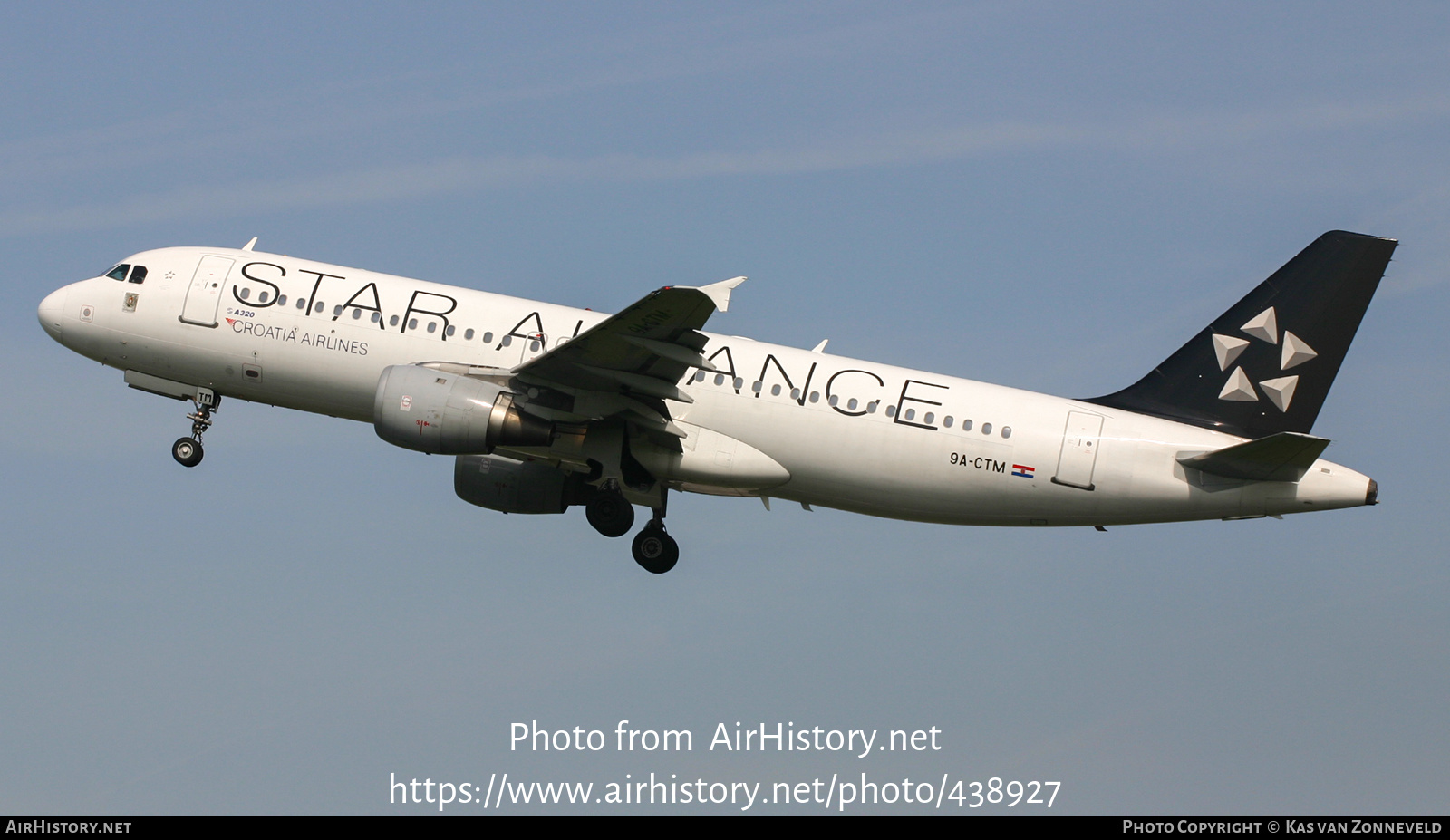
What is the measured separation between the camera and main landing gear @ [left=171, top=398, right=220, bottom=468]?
3381 centimetres

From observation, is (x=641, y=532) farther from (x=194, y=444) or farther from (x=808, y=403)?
(x=194, y=444)

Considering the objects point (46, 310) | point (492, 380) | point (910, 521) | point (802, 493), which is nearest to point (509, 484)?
point (492, 380)

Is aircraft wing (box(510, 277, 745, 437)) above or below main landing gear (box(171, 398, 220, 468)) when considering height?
above

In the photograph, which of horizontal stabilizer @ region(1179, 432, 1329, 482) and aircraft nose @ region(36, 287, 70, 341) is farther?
aircraft nose @ region(36, 287, 70, 341)

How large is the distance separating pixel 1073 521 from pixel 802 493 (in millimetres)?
5687

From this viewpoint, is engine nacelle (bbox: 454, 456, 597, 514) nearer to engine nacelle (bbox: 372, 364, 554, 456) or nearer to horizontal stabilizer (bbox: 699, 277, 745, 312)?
engine nacelle (bbox: 372, 364, 554, 456)

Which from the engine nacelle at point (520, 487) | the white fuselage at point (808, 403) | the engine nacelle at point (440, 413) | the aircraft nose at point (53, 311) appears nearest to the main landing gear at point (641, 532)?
the engine nacelle at point (520, 487)

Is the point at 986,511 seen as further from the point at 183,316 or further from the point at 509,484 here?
the point at 183,316

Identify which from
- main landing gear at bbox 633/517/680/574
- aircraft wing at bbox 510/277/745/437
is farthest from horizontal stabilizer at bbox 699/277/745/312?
main landing gear at bbox 633/517/680/574

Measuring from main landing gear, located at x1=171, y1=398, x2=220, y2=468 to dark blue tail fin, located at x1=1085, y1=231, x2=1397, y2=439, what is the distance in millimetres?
19813

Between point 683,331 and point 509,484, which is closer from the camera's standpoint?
point 683,331

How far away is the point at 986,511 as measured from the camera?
1233 inches

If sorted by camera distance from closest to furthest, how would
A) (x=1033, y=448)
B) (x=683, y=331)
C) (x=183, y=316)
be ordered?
(x=683, y=331), (x=1033, y=448), (x=183, y=316)

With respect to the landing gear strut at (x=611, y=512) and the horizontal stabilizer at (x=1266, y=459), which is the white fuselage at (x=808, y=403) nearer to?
the horizontal stabilizer at (x=1266, y=459)
